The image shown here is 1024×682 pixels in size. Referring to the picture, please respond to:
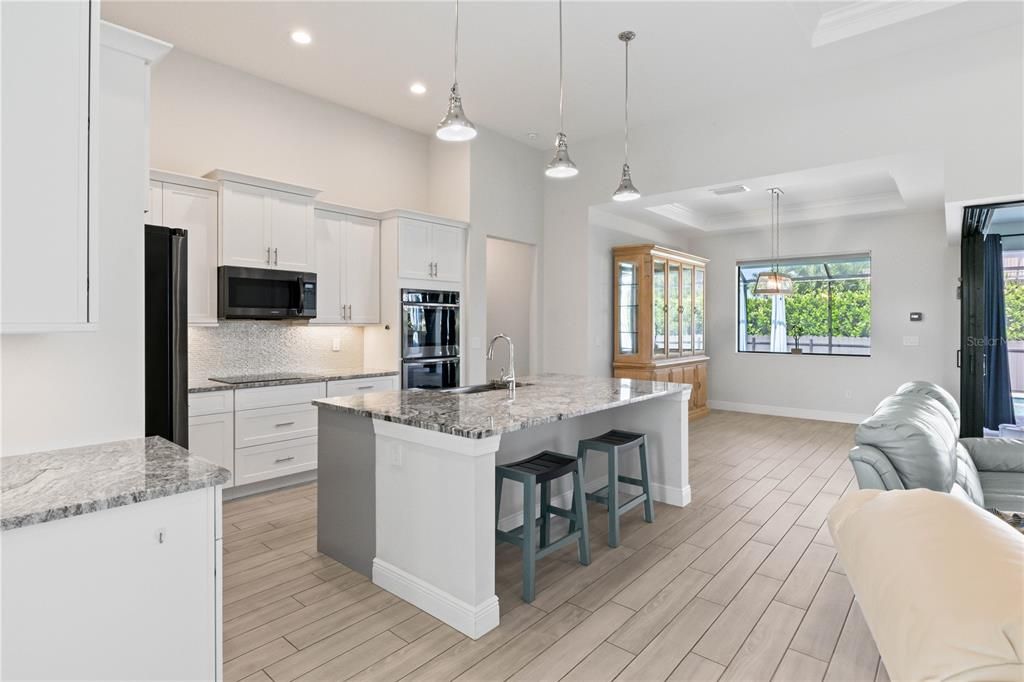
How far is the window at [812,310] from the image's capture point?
24.4 ft

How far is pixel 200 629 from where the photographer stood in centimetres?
156

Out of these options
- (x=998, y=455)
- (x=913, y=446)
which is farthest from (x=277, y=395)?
(x=998, y=455)

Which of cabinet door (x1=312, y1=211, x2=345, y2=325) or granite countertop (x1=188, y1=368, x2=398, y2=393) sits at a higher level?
cabinet door (x1=312, y1=211, x2=345, y2=325)

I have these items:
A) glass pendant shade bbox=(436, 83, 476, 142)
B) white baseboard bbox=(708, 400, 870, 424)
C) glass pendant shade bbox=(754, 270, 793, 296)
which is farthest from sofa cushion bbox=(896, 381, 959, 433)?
white baseboard bbox=(708, 400, 870, 424)

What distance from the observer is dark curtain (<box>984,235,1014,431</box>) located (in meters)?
4.77

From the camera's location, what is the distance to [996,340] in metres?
4.83

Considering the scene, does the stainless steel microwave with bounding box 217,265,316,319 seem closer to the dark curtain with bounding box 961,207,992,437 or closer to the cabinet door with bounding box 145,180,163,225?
the cabinet door with bounding box 145,180,163,225

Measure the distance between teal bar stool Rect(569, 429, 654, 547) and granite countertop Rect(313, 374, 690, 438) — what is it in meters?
0.32

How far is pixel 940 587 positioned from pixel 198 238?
4410mm

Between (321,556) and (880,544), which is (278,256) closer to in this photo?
(321,556)

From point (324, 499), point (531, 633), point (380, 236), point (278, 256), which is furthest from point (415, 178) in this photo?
point (531, 633)

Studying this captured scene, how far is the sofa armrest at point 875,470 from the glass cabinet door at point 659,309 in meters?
4.57

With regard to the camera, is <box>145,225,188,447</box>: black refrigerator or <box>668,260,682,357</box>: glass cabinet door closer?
<box>145,225,188,447</box>: black refrigerator

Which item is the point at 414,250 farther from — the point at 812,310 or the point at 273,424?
the point at 812,310
